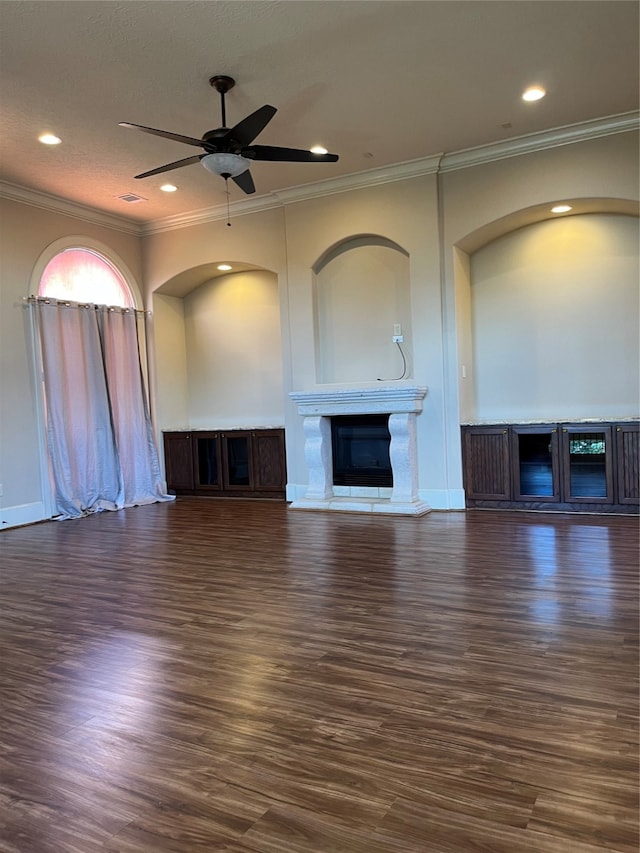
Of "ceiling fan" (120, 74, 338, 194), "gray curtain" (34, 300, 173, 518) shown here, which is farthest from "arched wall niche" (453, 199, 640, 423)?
"gray curtain" (34, 300, 173, 518)

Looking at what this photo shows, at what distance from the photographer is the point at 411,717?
2.00m

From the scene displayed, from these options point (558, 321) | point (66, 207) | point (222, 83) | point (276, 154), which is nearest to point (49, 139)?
point (66, 207)

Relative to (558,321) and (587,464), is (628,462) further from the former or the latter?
(558,321)

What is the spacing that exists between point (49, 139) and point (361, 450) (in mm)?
4125

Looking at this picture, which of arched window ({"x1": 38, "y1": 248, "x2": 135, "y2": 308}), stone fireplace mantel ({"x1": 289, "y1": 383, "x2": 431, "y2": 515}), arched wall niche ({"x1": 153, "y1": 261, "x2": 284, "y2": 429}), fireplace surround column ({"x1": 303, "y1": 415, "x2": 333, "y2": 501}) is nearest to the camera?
stone fireplace mantel ({"x1": 289, "y1": 383, "x2": 431, "y2": 515})

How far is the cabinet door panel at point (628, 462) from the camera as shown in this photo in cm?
518

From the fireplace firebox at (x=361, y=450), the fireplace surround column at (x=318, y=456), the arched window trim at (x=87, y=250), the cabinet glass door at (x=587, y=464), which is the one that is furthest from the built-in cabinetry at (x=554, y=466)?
the arched window trim at (x=87, y=250)

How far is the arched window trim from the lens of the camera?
6465 mm

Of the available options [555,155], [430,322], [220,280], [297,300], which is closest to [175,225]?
[220,280]

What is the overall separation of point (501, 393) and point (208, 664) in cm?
472

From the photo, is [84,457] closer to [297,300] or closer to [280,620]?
[297,300]

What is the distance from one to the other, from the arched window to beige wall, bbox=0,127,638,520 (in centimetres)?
24

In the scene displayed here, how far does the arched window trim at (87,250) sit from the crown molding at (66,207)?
259 millimetres

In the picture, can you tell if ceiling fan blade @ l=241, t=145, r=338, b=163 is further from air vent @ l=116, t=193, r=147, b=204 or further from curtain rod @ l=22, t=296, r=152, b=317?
curtain rod @ l=22, t=296, r=152, b=317
